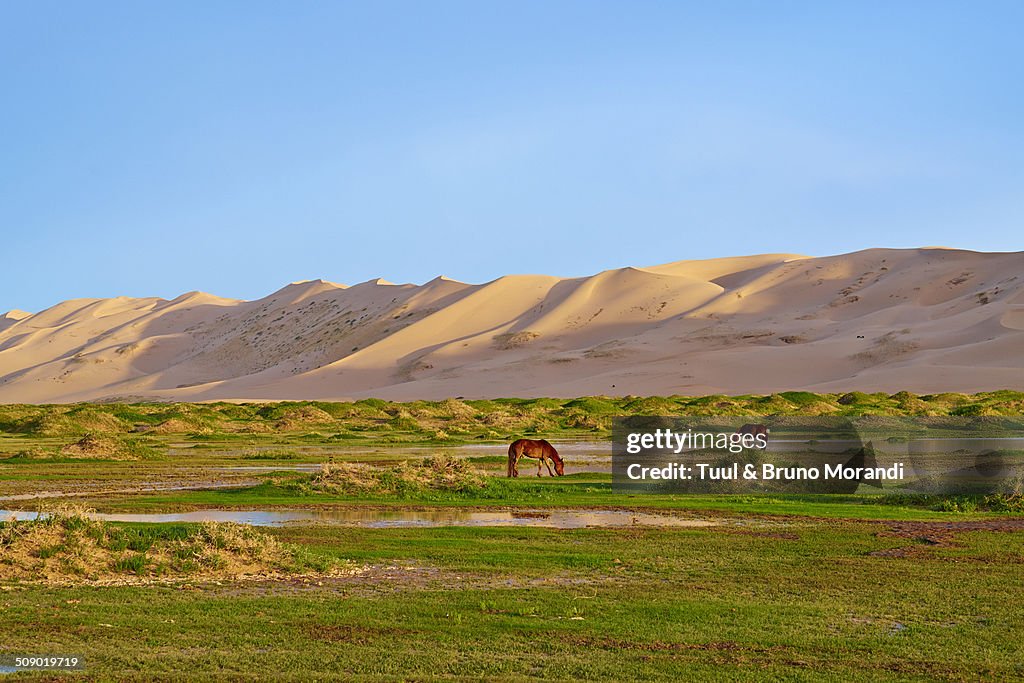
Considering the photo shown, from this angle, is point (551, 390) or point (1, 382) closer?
point (551, 390)

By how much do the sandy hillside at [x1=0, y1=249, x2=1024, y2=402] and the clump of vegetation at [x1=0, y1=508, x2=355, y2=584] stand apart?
284ft

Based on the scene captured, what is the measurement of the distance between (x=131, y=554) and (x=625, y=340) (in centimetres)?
12730

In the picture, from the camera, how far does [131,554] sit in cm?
1515

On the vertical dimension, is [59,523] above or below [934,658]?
above

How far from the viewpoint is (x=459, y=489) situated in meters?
26.8

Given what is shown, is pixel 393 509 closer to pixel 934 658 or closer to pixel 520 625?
pixel 520 625

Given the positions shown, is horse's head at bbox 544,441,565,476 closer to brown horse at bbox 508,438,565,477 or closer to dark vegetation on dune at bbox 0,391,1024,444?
brown horse at bbox 508,438,565,477

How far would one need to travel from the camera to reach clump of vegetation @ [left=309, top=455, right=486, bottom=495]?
2656cm

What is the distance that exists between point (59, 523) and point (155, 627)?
4.77m

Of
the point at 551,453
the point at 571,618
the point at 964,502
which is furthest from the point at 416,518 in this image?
the point at 964,502

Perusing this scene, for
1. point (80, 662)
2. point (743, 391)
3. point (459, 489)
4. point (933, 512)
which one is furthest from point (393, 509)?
point (743, 391)

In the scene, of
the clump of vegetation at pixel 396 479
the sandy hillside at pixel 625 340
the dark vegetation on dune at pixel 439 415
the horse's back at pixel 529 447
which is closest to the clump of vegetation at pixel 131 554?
the clump of vegetation at pixel 396 479

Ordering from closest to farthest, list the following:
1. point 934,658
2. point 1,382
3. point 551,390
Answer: point 934,658 < point 551,390 < point 1,382

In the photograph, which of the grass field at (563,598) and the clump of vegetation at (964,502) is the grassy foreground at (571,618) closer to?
the grass field at (563,598)
